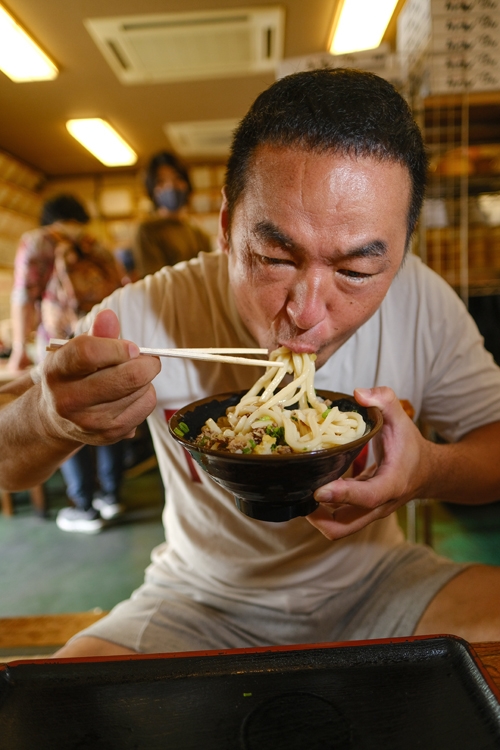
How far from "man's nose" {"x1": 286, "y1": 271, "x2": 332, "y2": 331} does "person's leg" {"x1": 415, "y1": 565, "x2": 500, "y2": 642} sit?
1045mm

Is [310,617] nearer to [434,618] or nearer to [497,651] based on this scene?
[434,618]

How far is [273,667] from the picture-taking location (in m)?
1.02

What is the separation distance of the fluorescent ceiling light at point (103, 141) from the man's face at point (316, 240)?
7538 millimetres

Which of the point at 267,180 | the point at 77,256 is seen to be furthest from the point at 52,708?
the point at 77,256

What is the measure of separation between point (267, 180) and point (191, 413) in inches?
25.2

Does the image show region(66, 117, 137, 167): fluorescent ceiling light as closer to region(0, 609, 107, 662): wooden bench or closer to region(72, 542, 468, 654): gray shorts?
region(0, 609, 107, 662): wooden bench

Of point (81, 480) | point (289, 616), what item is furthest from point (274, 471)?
point (81, 480)

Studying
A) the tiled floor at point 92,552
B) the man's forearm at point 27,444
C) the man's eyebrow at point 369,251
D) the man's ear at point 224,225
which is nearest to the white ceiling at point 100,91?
the man's ear at point 224,225

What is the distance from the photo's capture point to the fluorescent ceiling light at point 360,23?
4625mm

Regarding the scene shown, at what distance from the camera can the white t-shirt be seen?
5.61ft

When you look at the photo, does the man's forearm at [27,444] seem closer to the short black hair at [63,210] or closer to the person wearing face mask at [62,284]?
the person wearing face mask at [62,284]

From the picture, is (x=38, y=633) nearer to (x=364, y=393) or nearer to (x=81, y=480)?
(x=81, y=480)

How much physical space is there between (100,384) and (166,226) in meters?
3.33

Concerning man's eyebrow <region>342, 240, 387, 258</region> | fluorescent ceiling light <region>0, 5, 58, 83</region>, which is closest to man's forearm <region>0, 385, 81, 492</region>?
man's eyebrow <region>342, 240, 387, 258</region>
